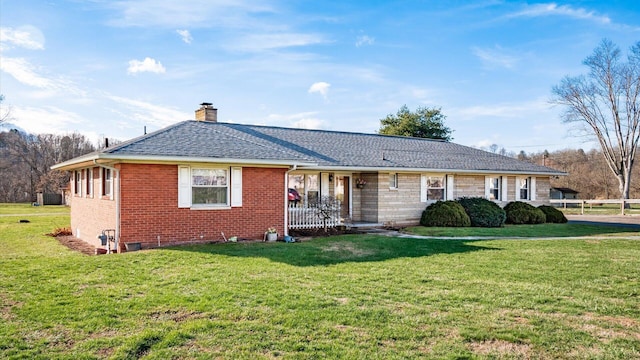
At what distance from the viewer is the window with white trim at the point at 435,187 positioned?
19656 millimetres

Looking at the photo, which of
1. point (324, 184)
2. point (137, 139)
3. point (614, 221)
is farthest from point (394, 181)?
point (614, 221)

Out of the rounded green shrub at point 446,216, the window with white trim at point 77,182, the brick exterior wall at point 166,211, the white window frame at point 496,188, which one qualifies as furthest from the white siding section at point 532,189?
the window with white trim at point 77,182

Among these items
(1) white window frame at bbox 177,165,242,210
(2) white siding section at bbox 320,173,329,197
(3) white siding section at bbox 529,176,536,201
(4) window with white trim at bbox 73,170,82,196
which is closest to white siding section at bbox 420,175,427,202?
(2) white siding section at bbox 320,173,329,197

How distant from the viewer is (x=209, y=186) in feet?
43.1

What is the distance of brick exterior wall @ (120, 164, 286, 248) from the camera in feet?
39.0

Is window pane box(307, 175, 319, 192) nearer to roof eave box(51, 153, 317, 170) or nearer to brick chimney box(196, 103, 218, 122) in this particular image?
roof eave box(51, 153, 317, 170)

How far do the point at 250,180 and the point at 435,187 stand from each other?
9.70m

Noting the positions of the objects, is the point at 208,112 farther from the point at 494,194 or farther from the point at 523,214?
the point at 523,214

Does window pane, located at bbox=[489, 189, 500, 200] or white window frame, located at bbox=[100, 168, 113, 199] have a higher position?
white window frame, located at bbox=[100, 168, 113, 199]

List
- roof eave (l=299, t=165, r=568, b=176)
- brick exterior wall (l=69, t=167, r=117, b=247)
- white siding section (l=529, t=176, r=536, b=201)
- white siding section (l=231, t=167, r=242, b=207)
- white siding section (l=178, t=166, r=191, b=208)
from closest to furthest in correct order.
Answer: white siding section (l=178, t=166, r=191, b=208), brick exterior wall (l=69, t=167, r=117, b=247), white siding section (l=231, t=167, r=242, b=207), roof eave (l=299, t=165, r=568, b=176), white siding section (l=529, t=176, r=536, b=201)

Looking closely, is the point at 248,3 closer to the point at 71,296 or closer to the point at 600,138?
the point at 71,296

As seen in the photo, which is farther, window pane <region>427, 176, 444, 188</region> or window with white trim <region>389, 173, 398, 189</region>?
window pane <region>427, 176, 444, 188</region>

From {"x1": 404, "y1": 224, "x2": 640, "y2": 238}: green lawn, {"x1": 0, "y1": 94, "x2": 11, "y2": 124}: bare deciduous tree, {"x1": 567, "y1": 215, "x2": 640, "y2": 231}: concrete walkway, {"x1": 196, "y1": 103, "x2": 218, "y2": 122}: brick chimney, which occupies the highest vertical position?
{"x1": 0, "y1": 94, "x2": 11, "y2": 124}: bare deciduous tree

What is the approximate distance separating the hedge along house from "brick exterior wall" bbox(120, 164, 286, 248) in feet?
0.09
